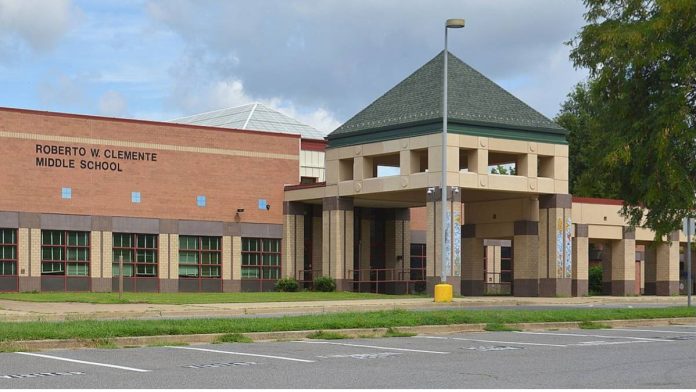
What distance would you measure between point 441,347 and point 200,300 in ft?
68.4

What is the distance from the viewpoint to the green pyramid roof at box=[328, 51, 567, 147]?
47.0 meters

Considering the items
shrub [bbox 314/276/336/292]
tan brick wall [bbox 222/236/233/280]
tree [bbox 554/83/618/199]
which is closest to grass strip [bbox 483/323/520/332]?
shrub [bbox 314/276/336/292]

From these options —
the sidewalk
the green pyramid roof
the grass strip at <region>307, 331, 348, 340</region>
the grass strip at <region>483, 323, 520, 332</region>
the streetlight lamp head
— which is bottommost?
the sidewalk

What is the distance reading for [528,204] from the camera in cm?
5022

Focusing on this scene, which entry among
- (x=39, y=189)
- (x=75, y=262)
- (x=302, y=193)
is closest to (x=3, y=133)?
(x=39, y=189)

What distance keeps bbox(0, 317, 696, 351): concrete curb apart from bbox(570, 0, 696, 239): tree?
614 centimetres

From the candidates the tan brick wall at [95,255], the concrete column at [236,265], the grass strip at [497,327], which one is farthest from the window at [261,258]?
the grass strip at [497,327]

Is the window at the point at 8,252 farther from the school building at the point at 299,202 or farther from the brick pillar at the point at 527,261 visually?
the brick pillar at the point at 527,261

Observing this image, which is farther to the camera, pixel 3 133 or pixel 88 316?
pixel 3 133

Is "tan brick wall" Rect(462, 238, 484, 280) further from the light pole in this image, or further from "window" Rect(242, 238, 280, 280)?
the light pole

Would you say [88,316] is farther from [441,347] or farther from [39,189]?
[39,189]

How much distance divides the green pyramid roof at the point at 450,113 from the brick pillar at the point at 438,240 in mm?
3135

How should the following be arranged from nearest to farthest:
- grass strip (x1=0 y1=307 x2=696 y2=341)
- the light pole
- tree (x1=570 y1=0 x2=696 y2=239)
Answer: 1. grass strip (x1=0 y1=307 x2=696 y2=341)
2. tree (x1=570 y1=0 x2=696 y2=239)
3. the light pole

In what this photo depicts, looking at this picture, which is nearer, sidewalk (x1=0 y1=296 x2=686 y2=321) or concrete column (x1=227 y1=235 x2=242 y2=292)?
sidewalk (x1=0 y1=296 x2=686 y2=321)
